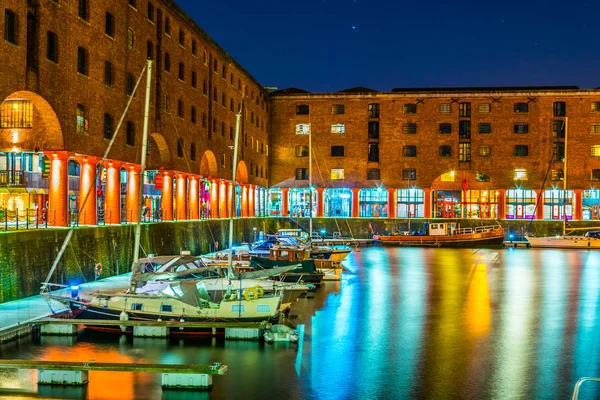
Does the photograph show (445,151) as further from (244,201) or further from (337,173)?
(244,201)

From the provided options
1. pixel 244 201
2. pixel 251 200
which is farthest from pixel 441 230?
pixel 244 201

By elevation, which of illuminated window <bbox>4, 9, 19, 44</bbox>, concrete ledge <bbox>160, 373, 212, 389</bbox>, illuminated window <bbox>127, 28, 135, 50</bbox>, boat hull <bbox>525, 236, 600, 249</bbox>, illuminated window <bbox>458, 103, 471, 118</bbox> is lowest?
concrete ledge <bbox>160, 373, 212, 389</bbox>

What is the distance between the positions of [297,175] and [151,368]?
189 feet

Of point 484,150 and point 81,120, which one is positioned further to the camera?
point 484,150

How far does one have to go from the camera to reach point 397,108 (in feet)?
236

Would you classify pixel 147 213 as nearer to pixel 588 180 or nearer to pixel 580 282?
pixel 580 282

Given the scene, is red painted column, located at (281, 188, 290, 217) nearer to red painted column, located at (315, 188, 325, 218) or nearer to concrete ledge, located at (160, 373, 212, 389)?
red painted column, located at (315, 188, 325, 218)

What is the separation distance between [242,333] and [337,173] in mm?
51964

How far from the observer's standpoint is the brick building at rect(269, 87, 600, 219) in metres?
70.4

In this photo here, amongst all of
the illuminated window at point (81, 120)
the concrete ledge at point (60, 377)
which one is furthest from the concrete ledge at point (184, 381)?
the illuminated window at point (81, 120)

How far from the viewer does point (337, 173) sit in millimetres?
72812

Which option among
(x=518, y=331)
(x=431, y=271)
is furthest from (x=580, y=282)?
(x=518, y=331)

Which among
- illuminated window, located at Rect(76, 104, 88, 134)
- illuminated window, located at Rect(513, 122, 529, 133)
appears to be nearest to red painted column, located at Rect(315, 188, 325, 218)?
illuminated window, located at Rect(513, 122, 529, 133)

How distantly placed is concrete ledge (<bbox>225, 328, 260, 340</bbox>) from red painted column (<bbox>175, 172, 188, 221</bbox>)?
24598mm
